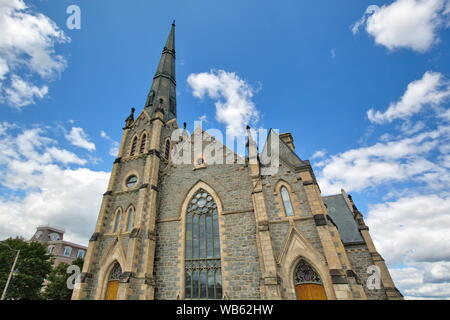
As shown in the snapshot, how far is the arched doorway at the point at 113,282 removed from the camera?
14.4m

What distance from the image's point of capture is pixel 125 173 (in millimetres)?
19141

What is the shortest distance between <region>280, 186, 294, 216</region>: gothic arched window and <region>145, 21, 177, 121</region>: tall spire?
14371mm

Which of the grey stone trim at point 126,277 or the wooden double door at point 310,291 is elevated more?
the grey stone trim at point 126,277

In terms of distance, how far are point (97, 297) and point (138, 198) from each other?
21.3ft

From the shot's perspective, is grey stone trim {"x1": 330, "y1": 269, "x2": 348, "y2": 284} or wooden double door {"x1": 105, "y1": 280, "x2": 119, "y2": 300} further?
wooden double door {"x1": 105, "y1": 280, "x2": 119, "y2": 300}

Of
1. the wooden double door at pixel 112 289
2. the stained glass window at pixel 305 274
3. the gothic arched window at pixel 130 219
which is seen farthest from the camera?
the gothic arched window at pixel 130 219

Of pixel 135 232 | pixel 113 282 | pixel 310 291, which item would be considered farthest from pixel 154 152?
pixel 310 291

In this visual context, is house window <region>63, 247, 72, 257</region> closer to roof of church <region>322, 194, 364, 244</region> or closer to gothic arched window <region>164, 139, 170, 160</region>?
gothic arched window <region>164, 139, 170, 160</region>

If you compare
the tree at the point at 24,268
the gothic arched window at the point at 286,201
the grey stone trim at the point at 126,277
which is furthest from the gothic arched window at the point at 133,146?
the gothic arched window at the point at 286,201

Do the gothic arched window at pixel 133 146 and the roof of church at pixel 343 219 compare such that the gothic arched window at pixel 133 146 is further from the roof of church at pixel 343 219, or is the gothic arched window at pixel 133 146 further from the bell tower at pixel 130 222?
the roof of church at pixel 343 219

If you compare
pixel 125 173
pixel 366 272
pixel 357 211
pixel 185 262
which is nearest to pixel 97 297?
pixel 185 262

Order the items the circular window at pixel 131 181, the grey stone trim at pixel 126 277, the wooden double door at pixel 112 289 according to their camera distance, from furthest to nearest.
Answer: the circular window at pixel 131 181 < the wooden double door at pixel 112 289 < the grey stone trim at pixel 126 277

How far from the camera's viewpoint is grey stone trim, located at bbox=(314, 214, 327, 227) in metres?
12.1

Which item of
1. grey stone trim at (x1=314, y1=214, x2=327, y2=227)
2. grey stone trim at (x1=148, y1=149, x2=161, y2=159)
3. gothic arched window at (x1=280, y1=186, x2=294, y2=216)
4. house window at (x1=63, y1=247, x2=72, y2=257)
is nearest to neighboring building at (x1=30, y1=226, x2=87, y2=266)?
house window at (x1=63, y1=247, x2=72, y2=257)
